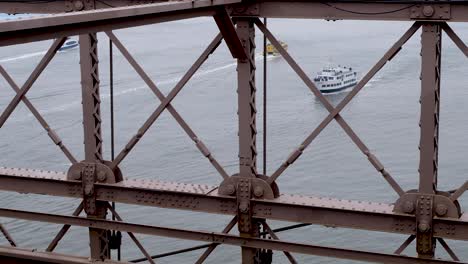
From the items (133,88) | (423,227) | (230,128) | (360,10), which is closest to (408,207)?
(423,227)

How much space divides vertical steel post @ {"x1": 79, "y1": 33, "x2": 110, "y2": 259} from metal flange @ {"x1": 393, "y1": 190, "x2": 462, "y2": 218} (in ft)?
9.09

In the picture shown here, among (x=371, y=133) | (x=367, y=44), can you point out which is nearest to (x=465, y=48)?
(x=371, y=133)

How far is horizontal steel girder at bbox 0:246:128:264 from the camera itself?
7.52 m

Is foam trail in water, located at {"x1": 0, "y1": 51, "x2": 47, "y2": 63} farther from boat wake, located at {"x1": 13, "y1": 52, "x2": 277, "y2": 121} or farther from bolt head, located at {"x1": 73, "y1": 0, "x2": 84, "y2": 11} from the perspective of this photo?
bolt head, located at {"x1": 73, "y1": 0, "x2": 84, "y2": 11}

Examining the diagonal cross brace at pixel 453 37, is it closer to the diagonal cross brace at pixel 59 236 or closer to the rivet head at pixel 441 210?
the rivet head at pixel 441 210

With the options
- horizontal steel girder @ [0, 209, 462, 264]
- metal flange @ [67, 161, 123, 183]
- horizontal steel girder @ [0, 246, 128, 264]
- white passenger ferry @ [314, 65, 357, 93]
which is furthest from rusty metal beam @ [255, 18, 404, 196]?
white passenger ferry @ [314, 65, 357, 93]

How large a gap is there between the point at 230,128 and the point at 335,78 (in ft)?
21.5

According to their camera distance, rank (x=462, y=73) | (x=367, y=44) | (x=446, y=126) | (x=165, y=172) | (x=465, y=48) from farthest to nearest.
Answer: (x=367, y=44) < (x=462, y=73) < (x=446, y=126) < (x=165, y=172) < (x=465, y=48)

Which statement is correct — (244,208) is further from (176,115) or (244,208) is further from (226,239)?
(176,115)

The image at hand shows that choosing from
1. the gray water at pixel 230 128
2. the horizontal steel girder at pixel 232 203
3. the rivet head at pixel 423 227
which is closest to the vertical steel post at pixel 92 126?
the horizontal steel girder at pixel 232 203

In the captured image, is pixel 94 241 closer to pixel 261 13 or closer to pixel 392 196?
pixel 261 13

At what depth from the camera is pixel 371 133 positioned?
32406mm

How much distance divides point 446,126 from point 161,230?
2586cm

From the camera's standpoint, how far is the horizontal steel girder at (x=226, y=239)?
7258 mm
